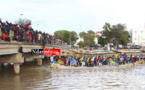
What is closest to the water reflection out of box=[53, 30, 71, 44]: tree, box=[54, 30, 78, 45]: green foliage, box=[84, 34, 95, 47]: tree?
box=[84, 34, 95, 47]: tree

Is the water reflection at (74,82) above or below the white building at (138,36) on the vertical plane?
below

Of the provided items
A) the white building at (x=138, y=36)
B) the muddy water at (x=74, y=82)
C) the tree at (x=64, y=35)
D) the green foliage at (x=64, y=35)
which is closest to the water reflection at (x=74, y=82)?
the muddy water at (x=74, y=82)

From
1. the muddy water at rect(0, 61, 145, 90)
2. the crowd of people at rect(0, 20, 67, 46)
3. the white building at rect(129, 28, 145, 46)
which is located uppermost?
the white building at rect(129, 28, 145, 46)

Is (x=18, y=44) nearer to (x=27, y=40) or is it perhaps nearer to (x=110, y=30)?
(x=27, y=40)

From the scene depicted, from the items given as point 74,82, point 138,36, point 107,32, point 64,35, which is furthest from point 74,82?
point 138,36

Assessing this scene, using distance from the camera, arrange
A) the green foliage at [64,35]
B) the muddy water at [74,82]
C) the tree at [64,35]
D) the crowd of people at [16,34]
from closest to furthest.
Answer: the muddy water at [74,82] → the crowd of people at [16,34] → the tree at [64,35] → the green foliage at [64,35]

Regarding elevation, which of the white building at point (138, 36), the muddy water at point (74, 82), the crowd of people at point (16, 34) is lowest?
the muddy water at point (74, 82)

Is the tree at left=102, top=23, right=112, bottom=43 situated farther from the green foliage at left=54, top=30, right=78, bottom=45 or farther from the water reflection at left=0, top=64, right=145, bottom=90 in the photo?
the water reflection at left=0, top=64, right=145, bottom=90

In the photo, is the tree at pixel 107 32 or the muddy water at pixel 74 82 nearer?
the muddy water at pixel 74 82

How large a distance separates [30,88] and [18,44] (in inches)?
290

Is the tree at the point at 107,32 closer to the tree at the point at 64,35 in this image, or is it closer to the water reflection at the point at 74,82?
the tree at the point at 64,35

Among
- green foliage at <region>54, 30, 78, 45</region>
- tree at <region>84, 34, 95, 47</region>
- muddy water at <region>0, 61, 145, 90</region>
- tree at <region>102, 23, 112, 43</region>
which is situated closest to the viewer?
muddy water at <region>0, 61, 145, 90</region>

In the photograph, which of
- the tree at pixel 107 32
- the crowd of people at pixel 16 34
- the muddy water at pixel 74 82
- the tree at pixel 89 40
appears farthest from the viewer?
the tree at pixel 89 40

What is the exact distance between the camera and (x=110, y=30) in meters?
85.4
